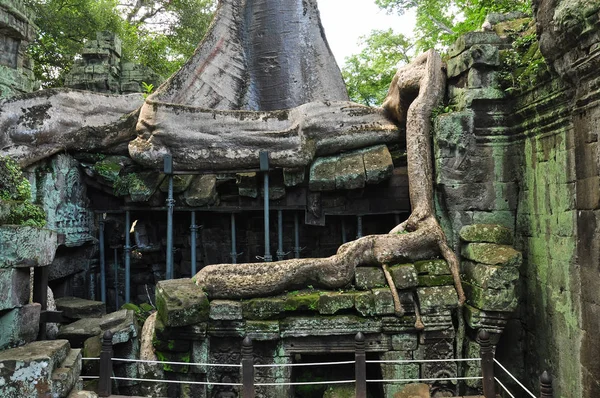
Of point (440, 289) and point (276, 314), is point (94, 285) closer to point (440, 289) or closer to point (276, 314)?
point (276, 314)

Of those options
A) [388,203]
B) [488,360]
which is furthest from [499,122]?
[488,360]

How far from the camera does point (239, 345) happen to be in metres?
4.95

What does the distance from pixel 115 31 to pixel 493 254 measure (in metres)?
16.5

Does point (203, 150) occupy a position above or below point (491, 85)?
below

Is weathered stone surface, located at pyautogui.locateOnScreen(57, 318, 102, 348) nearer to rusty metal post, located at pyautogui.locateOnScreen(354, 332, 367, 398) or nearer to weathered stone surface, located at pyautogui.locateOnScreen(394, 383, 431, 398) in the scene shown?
rusty metal post, located at pyautogui.locateOnScreen(354, 332, 367, 398)

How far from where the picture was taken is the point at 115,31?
17.2 m

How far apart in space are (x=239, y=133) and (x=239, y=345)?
3035 mm

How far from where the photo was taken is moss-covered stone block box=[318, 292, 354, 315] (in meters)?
4.88

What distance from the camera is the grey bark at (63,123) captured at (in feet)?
20.8

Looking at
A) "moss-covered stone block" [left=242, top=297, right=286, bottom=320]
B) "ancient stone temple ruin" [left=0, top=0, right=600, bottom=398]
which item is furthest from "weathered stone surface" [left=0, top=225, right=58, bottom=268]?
"moss-covered stone block" [left=242, top=297, right=286, bottom=320]

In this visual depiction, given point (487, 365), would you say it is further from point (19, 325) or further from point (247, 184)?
point (19, 325)

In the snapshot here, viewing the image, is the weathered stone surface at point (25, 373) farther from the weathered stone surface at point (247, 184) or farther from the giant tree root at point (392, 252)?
the weathered stone surface at point (247, 184)

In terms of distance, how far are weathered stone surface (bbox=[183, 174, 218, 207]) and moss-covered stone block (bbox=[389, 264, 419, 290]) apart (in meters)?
2.82

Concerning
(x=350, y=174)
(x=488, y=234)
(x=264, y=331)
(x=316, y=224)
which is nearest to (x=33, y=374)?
(x=264, y=331)
